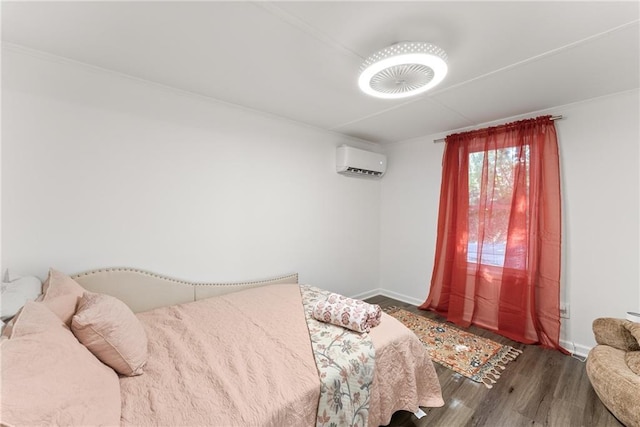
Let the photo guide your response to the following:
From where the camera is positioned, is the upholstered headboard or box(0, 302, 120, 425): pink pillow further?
the upholstered headboard

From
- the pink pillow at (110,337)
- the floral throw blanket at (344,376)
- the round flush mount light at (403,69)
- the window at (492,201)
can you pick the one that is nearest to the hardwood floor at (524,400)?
the floral throw blanket at (344,376)

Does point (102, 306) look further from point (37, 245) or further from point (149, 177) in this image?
point (149, 177)

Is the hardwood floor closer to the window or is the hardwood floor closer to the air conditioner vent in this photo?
the window

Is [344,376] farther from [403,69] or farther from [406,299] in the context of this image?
[406,299]

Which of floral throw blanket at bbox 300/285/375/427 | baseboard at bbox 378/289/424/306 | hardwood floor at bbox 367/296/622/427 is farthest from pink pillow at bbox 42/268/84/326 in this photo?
baseboard at bbox 378/289/424/306

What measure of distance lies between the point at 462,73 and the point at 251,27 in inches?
58.6

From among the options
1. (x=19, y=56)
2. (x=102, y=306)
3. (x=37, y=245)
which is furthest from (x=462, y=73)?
(x=37, y=245)

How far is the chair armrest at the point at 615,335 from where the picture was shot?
73.5 inches

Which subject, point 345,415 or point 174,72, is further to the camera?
point 174,72

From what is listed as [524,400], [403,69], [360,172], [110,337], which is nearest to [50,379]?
[110,337]

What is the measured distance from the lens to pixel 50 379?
832 millimetres

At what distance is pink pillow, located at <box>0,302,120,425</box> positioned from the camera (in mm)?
714

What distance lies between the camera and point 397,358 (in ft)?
5.20

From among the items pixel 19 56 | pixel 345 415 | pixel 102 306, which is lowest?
pixel 345 415
